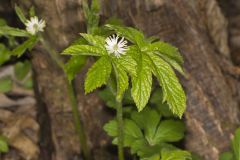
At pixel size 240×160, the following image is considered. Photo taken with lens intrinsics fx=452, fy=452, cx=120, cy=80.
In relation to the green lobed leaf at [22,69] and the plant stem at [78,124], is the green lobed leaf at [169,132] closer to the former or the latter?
the plant stem at [78,124]

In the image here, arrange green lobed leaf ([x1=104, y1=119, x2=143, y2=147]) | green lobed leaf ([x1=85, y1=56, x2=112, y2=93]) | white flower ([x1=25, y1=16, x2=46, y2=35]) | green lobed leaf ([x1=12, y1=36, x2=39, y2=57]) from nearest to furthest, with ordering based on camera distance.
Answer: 1. green lobed leaf ([x1=85, y1=56, x2=112, y2=93])
2. green lobed leaf ([x1=12, y1=36, x2=39, y2=57])
3. white flower ([x1=25, y1=16, x2=46, y2=35])
4. green lobed leaf ([x1=104, y1=119, x2=143, y2=147])

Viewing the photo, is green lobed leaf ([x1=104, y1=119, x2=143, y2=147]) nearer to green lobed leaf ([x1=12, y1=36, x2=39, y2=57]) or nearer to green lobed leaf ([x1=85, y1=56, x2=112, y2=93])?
green lobed leaf ([x1=12, y1=36, x2=39, y2=57])

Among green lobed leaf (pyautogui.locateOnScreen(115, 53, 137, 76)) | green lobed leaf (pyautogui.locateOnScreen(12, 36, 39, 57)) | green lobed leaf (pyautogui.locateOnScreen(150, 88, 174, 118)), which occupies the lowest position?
green lobed leaf (pyautogui.locateOnScreen(150, 88, 174, 118))

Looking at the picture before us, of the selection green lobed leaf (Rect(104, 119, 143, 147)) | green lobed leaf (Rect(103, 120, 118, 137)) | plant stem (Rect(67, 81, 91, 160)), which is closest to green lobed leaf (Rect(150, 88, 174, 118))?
green lobed leaf (Rect(104, 119, 143, 147))

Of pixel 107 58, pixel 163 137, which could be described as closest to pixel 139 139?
pixel 163 137

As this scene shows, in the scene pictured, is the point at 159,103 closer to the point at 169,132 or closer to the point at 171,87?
the point at 169,132

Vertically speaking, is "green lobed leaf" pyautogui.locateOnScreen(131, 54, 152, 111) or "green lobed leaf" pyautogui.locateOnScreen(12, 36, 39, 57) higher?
"green lobed leaf" pyautogui.locateOnScreen(12, 36, 39, 57)

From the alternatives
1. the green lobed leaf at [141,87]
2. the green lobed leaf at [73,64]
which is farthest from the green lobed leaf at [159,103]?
the green lobed leaf at [141,87]
